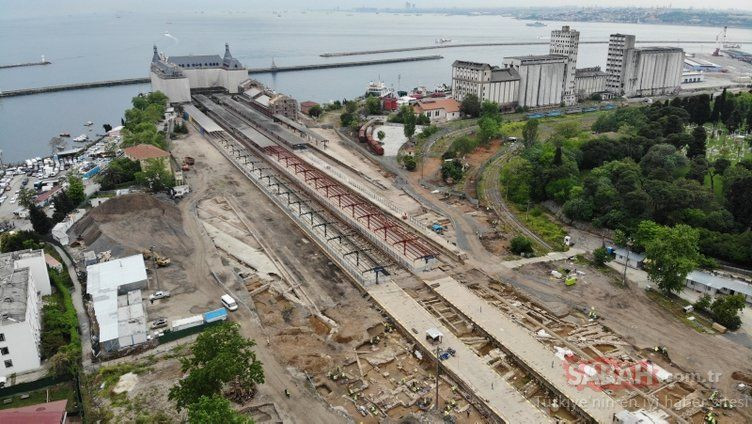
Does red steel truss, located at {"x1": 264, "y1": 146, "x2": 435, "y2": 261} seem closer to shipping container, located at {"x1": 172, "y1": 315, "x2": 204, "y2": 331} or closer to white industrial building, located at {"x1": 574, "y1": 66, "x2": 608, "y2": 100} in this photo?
shipping container, located at {"x1": 172, "y1": 315, "x2": 204, "y2": 331}

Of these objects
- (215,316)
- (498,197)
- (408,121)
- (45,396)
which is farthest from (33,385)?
(408,121)

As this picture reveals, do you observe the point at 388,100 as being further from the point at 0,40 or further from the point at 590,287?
the point at 0,40

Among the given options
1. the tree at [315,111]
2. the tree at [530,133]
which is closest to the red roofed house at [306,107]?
the tree at [315,111]

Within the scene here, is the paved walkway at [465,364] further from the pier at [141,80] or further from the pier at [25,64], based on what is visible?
the pier at [25,64]

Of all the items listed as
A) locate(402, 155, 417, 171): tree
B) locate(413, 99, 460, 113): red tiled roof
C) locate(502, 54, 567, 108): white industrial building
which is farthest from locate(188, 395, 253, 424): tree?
locate(502, 54, 567, 108): white industrial building

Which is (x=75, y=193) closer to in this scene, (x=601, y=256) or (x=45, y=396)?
(x=45, y=396)
